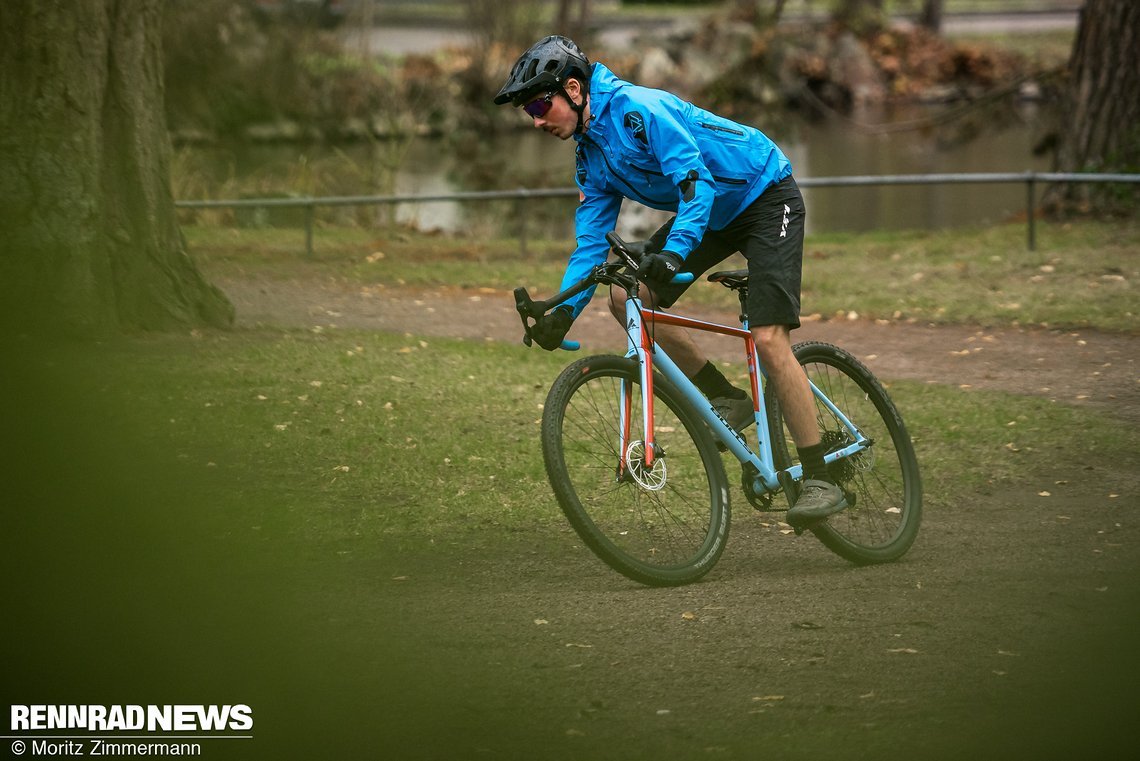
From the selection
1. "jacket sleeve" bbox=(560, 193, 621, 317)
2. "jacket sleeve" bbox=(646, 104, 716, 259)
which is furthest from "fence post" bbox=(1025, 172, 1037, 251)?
"jacket sleeve" bbox=(646, 104, 716, 259)

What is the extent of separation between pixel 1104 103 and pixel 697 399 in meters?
11.2

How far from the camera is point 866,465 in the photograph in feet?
19.3

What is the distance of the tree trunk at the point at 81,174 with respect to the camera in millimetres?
8625

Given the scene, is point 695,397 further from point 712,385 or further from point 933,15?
point 933,15

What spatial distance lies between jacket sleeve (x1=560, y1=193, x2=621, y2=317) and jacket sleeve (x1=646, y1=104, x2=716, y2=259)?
40 cm

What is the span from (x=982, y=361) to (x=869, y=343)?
996 millimetres

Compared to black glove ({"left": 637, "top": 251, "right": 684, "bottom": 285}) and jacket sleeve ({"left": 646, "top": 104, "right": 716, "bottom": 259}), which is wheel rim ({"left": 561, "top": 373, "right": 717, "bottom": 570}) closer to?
black glove ({"left": 637, "top": 251, "right": 684, "bottom": 285})

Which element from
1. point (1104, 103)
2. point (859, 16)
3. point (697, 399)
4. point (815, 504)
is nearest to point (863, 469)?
point (815, 504)

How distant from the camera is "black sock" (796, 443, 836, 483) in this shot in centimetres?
556

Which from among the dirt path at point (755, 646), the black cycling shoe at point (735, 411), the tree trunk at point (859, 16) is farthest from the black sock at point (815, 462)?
the tree trunk at point (859, 16)

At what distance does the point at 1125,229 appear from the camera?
46.6ft

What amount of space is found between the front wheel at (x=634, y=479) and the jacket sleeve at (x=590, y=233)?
0.40m

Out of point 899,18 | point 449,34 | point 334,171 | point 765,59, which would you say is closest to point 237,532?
point 334,171

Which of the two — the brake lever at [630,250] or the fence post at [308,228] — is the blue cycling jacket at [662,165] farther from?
the fence post at [308,228]
